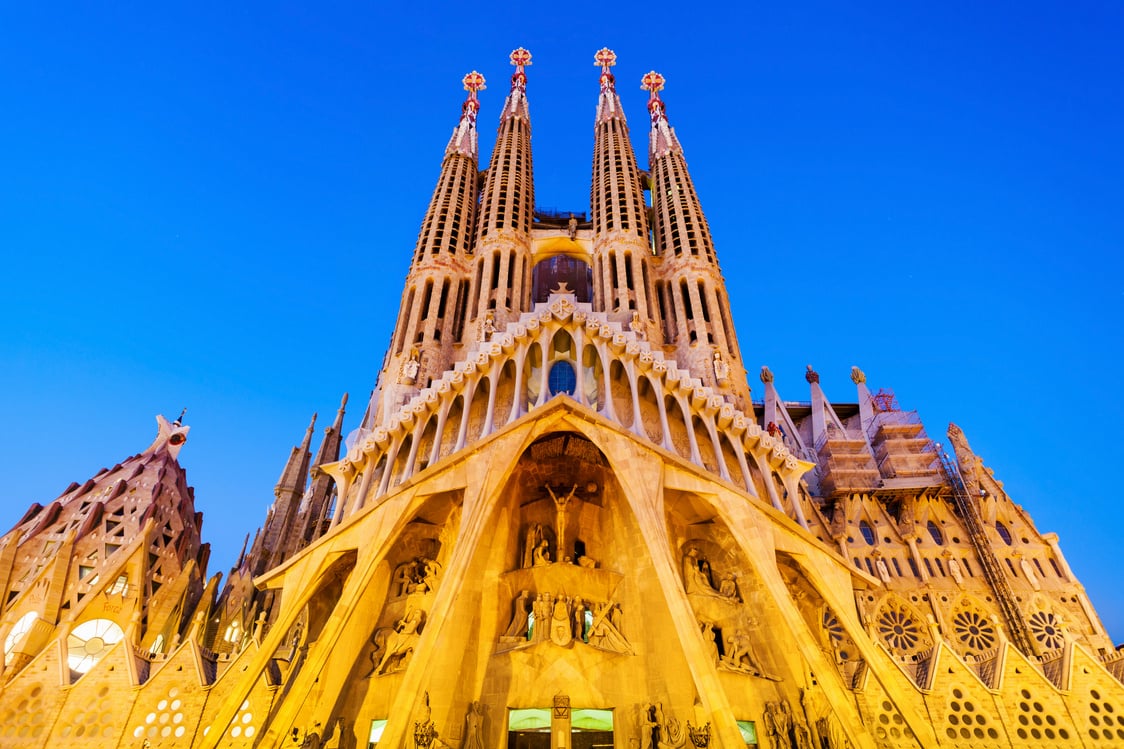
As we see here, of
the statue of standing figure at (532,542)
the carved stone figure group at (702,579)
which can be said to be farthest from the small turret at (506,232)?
the carved stone figure group at (702,579)

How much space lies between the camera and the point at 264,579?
18953mm

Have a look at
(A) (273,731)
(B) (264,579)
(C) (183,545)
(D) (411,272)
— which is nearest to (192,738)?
(A) (273,731)

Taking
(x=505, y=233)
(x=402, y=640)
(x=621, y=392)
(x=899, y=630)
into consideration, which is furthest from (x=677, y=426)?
(x=505, y=233)

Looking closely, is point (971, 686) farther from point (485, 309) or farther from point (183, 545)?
point (183, 545)

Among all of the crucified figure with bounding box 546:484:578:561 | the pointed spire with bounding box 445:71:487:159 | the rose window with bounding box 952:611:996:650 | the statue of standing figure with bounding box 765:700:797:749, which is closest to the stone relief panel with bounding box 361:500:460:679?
the crucified figure with bounding box 546:484:578:561

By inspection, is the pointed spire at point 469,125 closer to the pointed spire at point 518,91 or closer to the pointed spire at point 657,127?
the pointed spire at point 518,91

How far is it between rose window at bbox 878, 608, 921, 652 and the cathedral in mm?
93

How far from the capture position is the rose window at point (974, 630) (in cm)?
2330

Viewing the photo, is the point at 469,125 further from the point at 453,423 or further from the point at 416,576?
the point at 416,576

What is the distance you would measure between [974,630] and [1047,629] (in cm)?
241

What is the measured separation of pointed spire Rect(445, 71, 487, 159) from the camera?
37812 millimetres

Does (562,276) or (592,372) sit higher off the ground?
(562,276)

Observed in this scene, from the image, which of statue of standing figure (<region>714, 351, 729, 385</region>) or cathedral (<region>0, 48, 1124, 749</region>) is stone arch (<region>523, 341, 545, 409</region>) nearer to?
cathedral (<region>0, 48, 1124, 749</region>)

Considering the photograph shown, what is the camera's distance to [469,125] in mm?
40688
